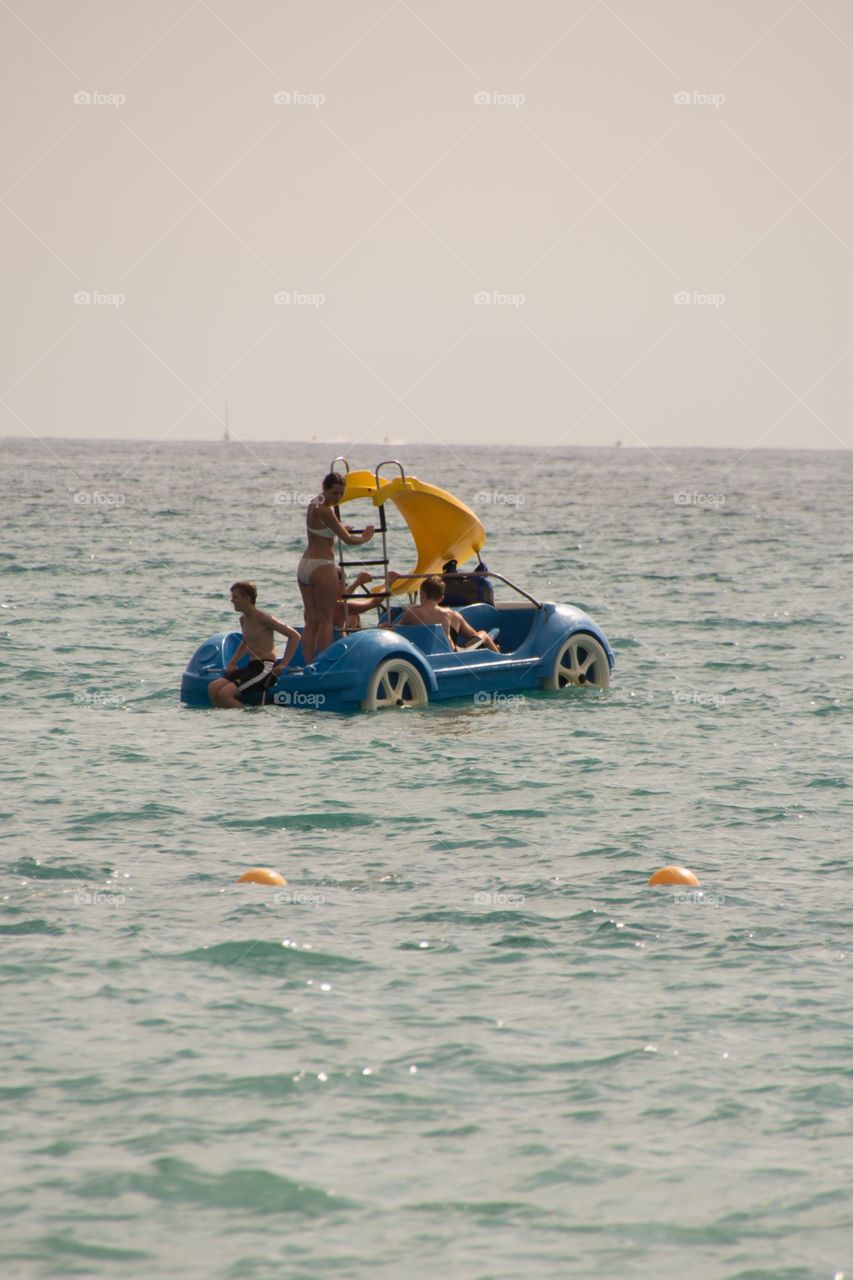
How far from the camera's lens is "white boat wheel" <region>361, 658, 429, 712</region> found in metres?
12.2

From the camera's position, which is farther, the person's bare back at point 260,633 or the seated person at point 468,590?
the seated person at point 468,590

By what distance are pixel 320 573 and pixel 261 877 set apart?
5128mm

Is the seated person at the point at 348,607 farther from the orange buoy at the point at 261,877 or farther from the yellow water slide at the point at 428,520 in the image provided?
the orange buoy at the point at 261,877

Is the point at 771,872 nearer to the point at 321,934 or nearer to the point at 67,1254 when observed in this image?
the point at 321,934

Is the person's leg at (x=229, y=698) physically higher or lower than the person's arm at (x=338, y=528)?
lower

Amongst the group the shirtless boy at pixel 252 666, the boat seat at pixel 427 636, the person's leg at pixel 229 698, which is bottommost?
the person's leg at pixel 229 698

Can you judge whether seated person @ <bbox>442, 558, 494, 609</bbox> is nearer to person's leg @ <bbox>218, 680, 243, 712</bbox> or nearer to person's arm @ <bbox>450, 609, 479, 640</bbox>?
person's arm @ <bbox>450, 609, 479, 640</bbox>

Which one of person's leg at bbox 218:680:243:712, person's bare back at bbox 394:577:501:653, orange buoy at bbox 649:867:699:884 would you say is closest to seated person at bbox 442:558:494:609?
person's bare back at bbox 394:577:501:653

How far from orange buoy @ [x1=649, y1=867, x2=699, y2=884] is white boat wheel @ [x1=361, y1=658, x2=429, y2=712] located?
464cm

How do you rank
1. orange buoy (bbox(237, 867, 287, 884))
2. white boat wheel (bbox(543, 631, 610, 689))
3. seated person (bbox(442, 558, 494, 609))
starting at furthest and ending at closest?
seated person (bbox(442, 558, 494, 609)) → white boat wheel (bbox(543, 631, 610, 689)) → orange buoy (bbox(237, 867, 287, 884))

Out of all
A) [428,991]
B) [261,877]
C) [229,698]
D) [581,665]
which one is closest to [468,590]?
[581,665]

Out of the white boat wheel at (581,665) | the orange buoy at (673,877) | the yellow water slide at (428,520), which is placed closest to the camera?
the orange buoy at (673,877)

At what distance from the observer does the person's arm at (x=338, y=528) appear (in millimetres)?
12102

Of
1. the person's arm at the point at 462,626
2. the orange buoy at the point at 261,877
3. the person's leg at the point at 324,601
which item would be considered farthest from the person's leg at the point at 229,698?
the orange buoy at the point at 261,877
